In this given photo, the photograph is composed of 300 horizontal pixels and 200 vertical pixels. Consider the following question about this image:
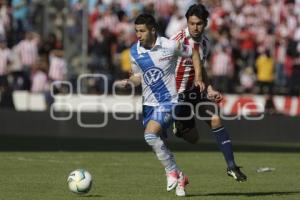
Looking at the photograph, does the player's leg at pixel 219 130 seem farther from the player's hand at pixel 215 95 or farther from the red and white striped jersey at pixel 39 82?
the red and white striped jersey at pixel 39 82

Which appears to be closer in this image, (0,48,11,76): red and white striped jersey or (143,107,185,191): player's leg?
(143,107,185,191): player's leg

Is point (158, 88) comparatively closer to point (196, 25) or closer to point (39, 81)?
point (196, 25)

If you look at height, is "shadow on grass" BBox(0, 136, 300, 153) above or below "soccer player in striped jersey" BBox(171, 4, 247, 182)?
below

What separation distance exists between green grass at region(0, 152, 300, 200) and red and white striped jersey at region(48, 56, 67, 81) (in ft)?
30.0

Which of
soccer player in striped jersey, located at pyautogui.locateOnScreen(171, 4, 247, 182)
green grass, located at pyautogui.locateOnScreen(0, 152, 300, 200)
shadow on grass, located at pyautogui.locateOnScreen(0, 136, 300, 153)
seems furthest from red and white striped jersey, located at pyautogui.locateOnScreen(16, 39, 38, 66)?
soccer player in striped jersey, located at pyautogui.locateOnScreen(171, 4, 247, 182)

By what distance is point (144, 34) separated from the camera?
1115cm

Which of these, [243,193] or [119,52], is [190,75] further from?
[119,52]

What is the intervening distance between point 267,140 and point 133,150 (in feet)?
16.7

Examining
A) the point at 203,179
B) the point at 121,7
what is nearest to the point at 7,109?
the point at 121,7

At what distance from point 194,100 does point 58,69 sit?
15093 mm

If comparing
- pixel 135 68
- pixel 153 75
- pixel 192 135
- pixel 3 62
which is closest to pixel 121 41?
pixel 3 62

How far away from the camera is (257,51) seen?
2781 cm

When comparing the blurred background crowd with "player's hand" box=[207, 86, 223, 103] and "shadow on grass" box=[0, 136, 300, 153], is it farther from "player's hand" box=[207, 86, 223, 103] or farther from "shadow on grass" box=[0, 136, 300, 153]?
"player's hand" box=[207, 86, 223, 103]

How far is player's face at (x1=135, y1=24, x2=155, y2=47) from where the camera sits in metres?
11.1
